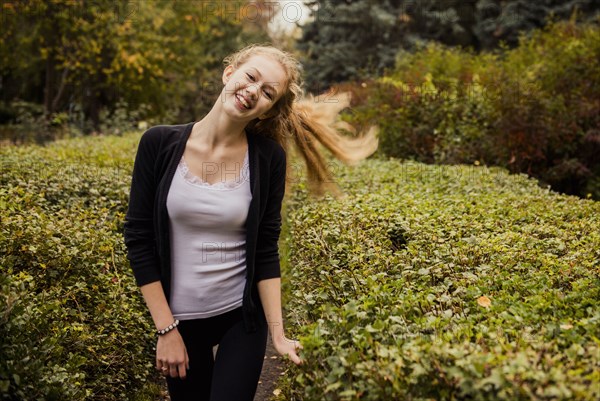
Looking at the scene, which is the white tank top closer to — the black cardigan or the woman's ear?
the black cardigan

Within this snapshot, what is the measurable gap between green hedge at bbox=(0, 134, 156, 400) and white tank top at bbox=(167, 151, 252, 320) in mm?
826

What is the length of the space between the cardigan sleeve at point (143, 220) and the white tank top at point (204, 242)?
3.6 inches

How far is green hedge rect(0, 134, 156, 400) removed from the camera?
2.70 m

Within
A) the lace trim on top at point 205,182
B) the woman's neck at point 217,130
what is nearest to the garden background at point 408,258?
the lace trim on top at point 205,182

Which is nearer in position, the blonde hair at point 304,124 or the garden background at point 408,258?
the garden background at point 408,258

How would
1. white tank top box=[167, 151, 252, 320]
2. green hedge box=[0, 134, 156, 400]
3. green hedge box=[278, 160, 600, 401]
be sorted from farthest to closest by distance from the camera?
green hedge box=[0, 134, 156, 400] → white tank top box=[167, 151, 252, 320] → green hedge box=[278, 160, 600, 401]

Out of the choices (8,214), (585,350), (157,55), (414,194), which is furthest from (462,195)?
(157,55)

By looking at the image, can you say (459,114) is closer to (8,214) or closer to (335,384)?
(8,214)

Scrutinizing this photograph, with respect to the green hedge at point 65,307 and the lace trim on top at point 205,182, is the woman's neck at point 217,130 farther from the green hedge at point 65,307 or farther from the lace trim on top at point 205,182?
the green hedge at point 65,307

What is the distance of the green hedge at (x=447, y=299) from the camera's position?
1.88 meters

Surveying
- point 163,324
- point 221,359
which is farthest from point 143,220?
point 221,359

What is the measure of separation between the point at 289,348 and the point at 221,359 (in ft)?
0.96

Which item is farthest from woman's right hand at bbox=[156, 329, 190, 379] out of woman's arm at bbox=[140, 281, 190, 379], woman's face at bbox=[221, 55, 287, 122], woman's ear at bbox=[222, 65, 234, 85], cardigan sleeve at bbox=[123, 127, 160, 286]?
woman's ear at bbox=[222, 65, 234, 85]

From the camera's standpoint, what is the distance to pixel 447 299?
8.54 ft
